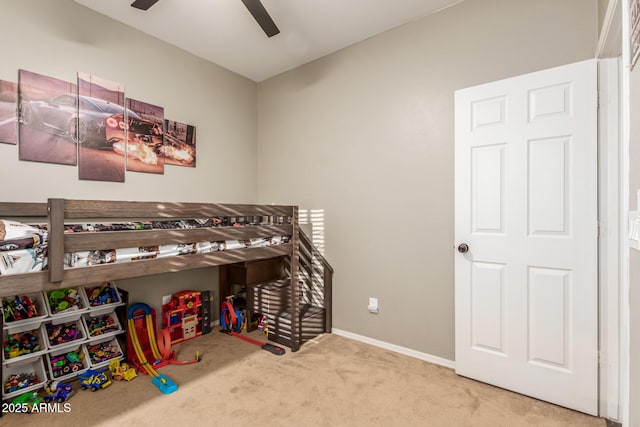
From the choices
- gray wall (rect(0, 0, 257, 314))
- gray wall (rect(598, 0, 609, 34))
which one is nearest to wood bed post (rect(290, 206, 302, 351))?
gray wall (rect(0, 0, 257, 314))

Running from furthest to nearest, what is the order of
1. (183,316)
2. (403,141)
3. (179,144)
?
(179,144)
(183,316)
(403,141)

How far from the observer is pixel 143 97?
2533 mm

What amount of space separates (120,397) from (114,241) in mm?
1033

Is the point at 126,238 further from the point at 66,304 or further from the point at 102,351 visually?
the point at 102,351

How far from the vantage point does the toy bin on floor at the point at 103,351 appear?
209 cm

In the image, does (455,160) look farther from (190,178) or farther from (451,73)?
(190,178)

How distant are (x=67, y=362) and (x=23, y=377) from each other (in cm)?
21

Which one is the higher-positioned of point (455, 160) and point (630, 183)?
point (455, 160)

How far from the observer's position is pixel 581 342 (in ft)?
5.53

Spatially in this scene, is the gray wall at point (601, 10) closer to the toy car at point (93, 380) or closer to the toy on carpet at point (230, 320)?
the toy on carpet at point (230, 320)

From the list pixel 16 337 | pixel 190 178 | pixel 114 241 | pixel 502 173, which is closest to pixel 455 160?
pixel 502 173

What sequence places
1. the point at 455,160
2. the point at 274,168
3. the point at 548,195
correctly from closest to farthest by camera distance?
1. the point at 548,195
2. the point at 455,160
3. the point at 274,168

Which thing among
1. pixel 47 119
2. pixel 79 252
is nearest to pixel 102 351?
pixel 79 252

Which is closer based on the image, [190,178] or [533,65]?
[533,65]
